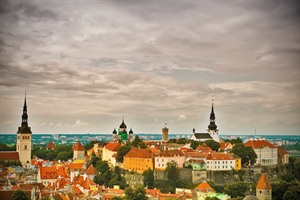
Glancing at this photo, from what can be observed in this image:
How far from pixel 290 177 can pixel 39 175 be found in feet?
26.3

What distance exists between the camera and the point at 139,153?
15414 millimetres

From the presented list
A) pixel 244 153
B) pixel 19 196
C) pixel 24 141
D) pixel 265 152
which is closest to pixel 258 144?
pixel 265 152

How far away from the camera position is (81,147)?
19891mm

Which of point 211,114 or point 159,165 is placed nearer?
point 159,165

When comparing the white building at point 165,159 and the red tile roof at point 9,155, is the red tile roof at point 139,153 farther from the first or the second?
the red tile roof at point 9,155

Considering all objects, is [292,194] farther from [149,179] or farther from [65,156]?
[65,156]

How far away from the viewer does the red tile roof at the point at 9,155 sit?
1809cm

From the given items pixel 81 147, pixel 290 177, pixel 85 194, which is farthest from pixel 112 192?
pixel 81 147

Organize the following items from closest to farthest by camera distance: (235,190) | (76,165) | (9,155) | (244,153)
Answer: (235,190) → (244,153) → (76,165) → (9,155)

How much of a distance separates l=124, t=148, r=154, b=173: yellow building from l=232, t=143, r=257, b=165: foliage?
301cm

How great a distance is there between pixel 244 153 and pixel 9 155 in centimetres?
903

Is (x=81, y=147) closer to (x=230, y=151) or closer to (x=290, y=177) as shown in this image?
(x=230, y=151)

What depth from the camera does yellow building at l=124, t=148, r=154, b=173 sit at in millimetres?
15031

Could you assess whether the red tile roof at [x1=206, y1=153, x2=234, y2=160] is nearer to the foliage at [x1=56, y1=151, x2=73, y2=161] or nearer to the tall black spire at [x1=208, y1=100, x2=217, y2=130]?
the tall black spire at [x1=208, y1=100, x2=217, y2=130]
